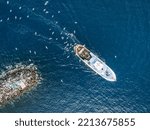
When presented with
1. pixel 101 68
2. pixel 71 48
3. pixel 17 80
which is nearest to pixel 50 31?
pixel 71 48

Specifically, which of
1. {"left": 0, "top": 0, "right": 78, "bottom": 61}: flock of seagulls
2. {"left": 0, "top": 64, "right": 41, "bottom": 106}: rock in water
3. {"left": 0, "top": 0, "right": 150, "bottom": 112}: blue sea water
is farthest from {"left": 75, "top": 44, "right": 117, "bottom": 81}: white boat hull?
{"left": 0, "top": 64, "right": 41, "bottom": 106}: rock in water

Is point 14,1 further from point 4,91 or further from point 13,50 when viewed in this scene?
point 4,91

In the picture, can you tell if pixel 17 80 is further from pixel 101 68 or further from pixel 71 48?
pixel 101 68

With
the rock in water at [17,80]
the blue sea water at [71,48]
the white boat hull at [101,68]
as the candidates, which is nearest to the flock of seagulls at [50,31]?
the blue sea water at [71,48]

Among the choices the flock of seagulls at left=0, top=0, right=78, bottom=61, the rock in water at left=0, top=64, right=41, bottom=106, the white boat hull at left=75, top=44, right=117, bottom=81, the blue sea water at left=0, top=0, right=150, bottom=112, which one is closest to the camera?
the rock in water at left=0, top=64, right=41, bottom=106

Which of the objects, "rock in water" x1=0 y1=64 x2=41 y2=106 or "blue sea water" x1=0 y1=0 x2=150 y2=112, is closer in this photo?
"rock in water" x1=0 y1=64 x2=41 y2=106

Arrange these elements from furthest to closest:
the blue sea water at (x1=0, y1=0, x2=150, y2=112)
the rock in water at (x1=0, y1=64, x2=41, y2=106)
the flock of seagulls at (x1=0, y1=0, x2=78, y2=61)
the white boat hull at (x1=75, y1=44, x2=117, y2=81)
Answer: the flock of seagulls at (x1=0, y1=0, x2=78, y2=61) → the white boat hull at (x1=75, y1=44, x2=117, y2=81) → the blue sea water at (x1=0, y1=0, x2=150, y2=112) → the rock in water at (x1=0, y1=64, x2=41, y2=106)

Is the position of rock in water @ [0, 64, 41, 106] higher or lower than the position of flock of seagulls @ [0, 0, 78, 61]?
lower

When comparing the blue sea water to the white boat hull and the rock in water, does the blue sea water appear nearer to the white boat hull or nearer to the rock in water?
the white boat hull
